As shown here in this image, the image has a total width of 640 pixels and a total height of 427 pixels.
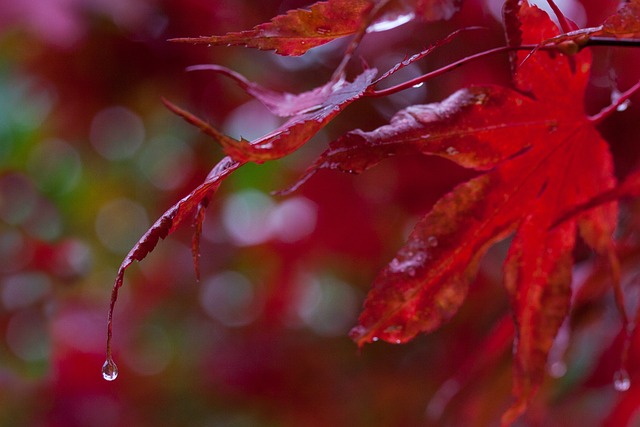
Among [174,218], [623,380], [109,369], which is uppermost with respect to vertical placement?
[174,218]

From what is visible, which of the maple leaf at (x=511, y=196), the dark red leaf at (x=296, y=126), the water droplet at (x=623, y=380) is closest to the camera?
the dark red leaf at (x=296, y=126)

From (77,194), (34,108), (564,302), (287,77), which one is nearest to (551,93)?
(564,302)

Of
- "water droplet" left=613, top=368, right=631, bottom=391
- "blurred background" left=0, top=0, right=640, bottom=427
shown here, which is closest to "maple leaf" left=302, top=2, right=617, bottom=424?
"water droplet" left=613, top=368, right=631, bottom=391

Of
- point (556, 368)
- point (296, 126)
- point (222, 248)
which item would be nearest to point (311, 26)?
point (296, 126)

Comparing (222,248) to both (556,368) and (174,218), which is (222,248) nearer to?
(556,368)

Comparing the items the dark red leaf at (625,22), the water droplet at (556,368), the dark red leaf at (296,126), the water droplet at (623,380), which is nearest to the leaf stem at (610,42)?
the dark red leaf at (625,22)

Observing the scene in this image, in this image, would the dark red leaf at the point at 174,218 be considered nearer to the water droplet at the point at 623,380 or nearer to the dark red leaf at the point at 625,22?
the dark red leaf at the point at 625,22

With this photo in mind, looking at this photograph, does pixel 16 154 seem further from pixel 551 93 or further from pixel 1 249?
pixel 551 93
